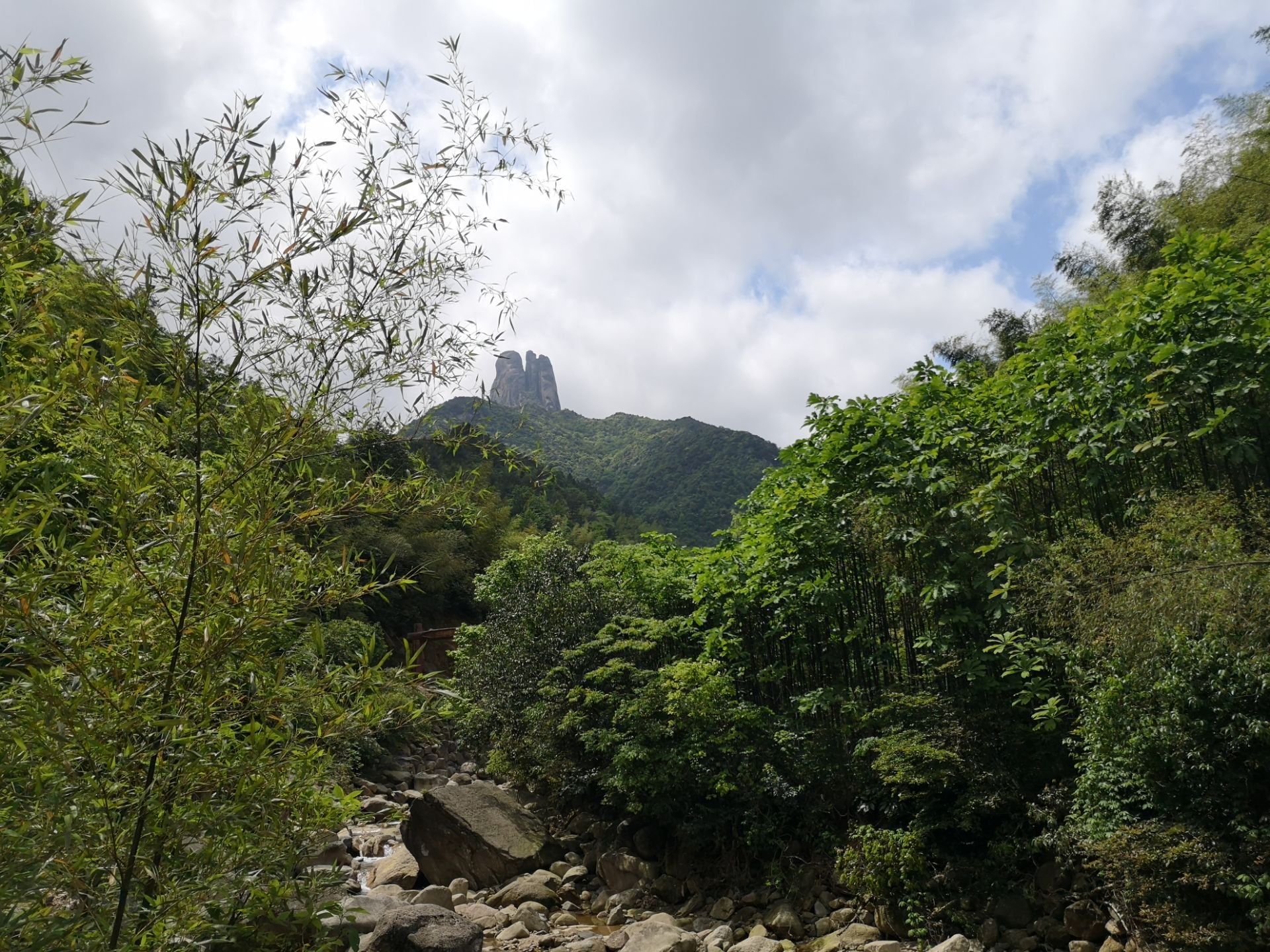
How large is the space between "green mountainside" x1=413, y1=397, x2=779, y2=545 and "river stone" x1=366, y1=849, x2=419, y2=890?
14450 mm

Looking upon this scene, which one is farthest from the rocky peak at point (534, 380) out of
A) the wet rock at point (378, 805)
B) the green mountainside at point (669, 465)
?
the wet rock at point (378, 805)

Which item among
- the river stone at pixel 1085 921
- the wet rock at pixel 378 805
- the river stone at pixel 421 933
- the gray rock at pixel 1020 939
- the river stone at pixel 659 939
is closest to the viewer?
the river stone at pixel 1085 921

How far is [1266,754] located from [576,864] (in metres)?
5.79

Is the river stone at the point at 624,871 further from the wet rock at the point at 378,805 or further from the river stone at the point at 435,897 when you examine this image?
the wet rock at the point at 378,805

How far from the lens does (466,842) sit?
283 inches

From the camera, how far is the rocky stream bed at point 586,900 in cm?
459

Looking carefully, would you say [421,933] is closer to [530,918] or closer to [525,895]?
[530,918]

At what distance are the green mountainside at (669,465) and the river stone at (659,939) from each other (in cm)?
1656

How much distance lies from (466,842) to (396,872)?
79 cm

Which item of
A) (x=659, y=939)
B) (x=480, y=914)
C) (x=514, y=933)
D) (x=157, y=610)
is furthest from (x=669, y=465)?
(x=157, y=610)

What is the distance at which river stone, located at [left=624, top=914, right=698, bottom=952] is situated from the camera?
16.6 ft

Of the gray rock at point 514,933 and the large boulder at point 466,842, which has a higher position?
the large boulder at point 466,842

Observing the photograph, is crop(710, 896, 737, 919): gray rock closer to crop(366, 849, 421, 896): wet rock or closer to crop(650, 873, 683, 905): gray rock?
crop(650, 873, 683, 905): gray rock

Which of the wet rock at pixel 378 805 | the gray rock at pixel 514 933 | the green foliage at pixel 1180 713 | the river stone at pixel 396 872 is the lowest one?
the gray rock at pixel 514 933
